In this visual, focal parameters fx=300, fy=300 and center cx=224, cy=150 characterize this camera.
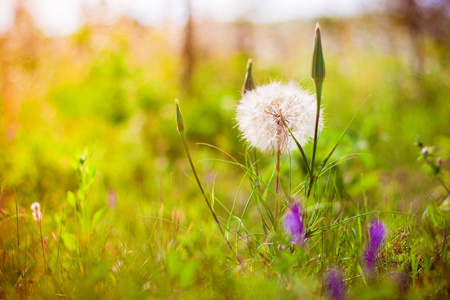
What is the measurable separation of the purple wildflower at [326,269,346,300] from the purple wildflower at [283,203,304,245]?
15cm

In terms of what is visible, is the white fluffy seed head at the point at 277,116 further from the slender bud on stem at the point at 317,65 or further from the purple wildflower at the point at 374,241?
the purple wildflower at the point at 374,241

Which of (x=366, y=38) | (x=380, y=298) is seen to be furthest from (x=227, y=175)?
(x=366, y=38)

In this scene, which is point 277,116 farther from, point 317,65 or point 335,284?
point 335,284

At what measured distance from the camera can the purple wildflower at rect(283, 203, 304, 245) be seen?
944mm

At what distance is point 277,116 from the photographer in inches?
41.6

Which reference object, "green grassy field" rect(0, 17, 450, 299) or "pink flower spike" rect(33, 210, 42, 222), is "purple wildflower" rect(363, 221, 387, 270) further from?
"pink flower spike" rect(33, 210, 42, 222)

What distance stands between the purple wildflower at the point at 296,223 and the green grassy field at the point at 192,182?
4 cm

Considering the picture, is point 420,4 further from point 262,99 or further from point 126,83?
point 262,99

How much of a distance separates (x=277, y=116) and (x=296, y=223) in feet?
1.21

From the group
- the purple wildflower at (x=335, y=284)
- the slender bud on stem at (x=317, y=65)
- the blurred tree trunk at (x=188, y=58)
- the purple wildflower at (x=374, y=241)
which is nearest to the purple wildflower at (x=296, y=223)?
the purple wildflower at (x=335, y=284)

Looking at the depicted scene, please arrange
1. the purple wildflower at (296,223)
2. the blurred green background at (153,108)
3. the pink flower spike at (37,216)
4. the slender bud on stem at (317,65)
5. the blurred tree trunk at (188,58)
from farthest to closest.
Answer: the blurred tree trunk at (188,58), the blurred green background at (153,108), the pink flower spike at (37,216), the purple wildflower at (296,223), the slender bud on stem at (317,65)

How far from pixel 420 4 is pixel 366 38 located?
275 centimetres

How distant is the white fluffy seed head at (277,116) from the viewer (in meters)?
1.05

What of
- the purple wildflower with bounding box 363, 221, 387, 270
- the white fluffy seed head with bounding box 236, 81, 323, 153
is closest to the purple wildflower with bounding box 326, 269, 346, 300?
the purple wildflower with bounding box 363, 221, 387, 270
